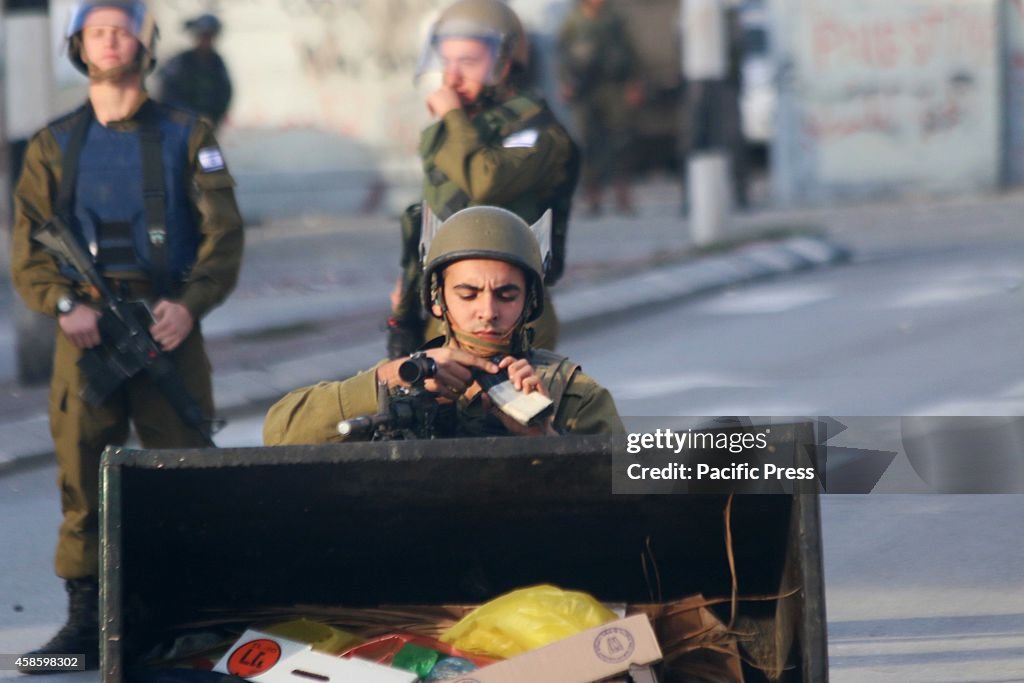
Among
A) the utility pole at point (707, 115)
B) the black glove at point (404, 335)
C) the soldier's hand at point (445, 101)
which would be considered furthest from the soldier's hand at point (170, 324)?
the utility pole at point (707, 115)

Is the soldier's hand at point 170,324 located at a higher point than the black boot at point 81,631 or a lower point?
higher

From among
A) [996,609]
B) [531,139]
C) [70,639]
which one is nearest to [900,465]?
[996,609]

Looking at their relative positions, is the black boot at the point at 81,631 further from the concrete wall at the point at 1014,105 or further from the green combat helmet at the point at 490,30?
the concrete wall at the point at 1014,105

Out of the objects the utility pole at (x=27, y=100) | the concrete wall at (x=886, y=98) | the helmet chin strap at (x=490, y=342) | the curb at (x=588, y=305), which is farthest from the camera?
the concrete wall at (x=886, y=98)

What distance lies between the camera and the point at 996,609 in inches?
243

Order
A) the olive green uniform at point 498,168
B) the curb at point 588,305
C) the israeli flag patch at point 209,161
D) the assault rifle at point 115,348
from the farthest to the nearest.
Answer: the curb at point 588,305 < the olive green uniform at point 498,168 < the israeli flag patch at point 209,161 < the assault rifle at point 115,348

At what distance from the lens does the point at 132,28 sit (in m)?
5.74

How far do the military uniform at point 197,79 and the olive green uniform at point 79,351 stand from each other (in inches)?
369

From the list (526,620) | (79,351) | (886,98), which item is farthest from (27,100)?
(886,98)

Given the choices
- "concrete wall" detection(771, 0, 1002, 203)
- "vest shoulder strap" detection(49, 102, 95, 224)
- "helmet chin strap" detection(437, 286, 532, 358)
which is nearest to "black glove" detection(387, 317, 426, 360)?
"vest shoulder strap" detection(49, 102, 95, 224)

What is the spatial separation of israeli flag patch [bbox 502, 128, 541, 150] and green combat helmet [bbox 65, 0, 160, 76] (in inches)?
43.2

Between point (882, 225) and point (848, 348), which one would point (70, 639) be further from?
point (882, 225)

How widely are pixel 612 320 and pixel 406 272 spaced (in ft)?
20.9

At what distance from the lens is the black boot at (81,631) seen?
5750 mm
